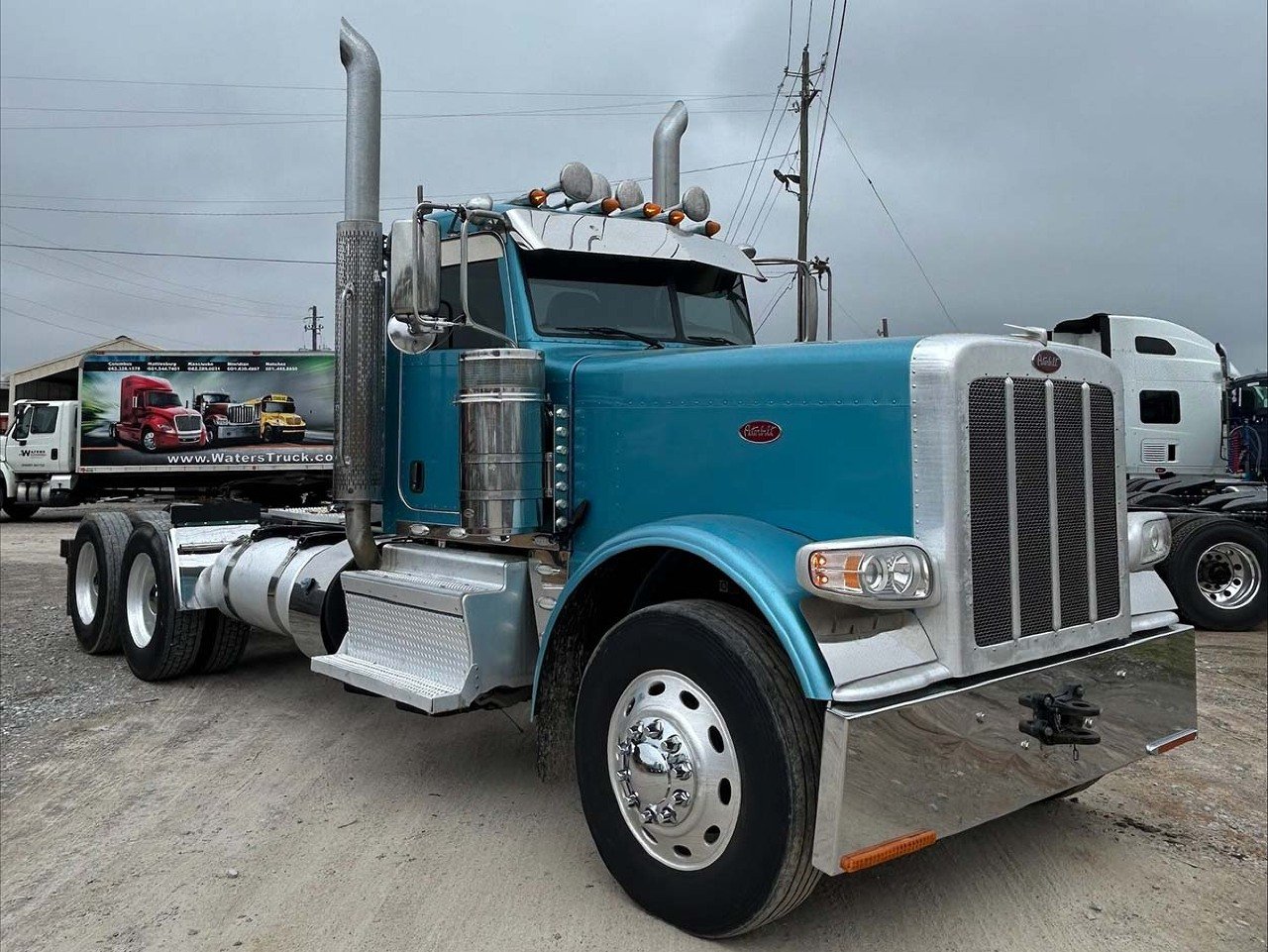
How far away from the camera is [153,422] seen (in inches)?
858

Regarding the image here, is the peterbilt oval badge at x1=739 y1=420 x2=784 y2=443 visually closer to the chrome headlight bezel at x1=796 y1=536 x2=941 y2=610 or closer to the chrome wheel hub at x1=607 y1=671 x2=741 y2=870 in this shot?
the chrome headlight bezel at x1=796 y1=536 x2=941 y2=610

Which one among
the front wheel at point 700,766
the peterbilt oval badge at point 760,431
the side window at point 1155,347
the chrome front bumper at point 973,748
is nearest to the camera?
the chrome front bumper at point 973,748

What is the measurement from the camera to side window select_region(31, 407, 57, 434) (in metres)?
21.7

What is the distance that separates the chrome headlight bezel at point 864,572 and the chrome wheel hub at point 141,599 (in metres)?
5.66

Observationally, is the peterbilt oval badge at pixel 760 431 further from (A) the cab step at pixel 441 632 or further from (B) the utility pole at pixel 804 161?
(B) the utility pole at pixel 804 161

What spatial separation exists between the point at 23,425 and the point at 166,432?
307cm

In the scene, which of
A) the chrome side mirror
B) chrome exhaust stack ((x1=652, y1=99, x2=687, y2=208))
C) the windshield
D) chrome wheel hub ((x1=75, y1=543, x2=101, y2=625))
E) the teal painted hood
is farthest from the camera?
chrome wheel hub ((x1=75, y1=543, x2=101, y2=625))

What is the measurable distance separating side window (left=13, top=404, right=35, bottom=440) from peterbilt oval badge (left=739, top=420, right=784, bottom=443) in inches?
873

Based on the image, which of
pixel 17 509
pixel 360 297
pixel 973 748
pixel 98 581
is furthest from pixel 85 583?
pixel 17 509

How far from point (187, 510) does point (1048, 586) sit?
5.60 m

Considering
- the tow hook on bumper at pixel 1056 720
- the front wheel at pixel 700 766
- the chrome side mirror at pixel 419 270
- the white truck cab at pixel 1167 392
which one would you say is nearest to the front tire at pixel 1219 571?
the white truck cab at pixel 1167 392

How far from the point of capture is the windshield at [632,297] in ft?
15.4

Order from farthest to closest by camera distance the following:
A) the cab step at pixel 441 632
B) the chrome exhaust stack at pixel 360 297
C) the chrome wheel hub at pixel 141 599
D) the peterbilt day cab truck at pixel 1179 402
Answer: the peterbilt day cab truck at pixel 1179 402 → the chrome wheel hub at pixel 141 599 → the chrome exhaust stack at pixel 360 297 → the cab step at pixel 441 632

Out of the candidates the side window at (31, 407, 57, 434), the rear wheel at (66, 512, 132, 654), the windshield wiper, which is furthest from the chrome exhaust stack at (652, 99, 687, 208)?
the side window at (31, 407, 57, 434)
